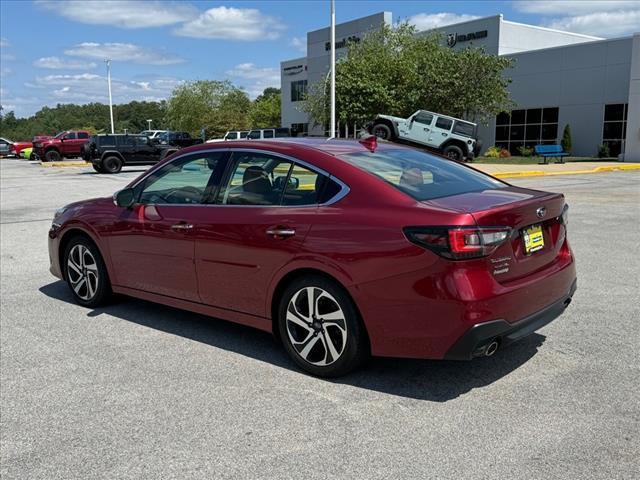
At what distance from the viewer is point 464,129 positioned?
27.9 meters

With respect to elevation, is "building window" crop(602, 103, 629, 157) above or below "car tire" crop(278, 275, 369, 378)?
above

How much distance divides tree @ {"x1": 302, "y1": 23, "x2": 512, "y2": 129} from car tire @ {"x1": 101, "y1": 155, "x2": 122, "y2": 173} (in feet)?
45.5

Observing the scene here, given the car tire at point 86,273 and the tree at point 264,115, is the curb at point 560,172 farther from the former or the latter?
the tree at point 264,115

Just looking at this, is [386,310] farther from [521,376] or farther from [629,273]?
[629,273]

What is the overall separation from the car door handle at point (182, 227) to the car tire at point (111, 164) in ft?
78.3

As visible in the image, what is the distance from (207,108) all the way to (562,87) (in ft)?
161

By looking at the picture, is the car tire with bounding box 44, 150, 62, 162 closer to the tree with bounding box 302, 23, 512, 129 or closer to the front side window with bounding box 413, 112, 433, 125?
the tree with bounding box 302, 23, 512, 129

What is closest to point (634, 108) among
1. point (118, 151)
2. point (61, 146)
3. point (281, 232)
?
point (118, 151)

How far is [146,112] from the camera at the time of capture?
15338 cm

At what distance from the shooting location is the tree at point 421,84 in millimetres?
33969

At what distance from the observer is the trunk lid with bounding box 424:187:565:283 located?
11.7 ft

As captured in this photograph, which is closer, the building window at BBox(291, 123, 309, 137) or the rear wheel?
the rear wheel

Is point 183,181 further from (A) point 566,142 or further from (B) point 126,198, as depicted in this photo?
(A) point 566,142

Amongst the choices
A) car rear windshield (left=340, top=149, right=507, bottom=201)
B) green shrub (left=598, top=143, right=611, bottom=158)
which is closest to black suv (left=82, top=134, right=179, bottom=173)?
car rear windshield (left=340, top=149, right=507, bottom=201)
